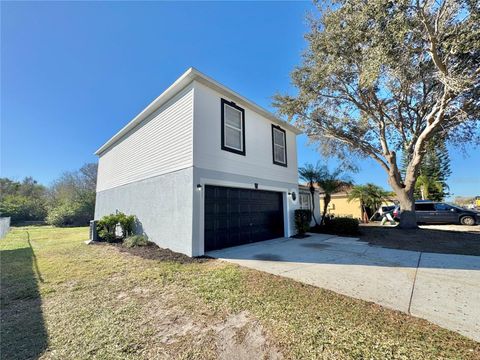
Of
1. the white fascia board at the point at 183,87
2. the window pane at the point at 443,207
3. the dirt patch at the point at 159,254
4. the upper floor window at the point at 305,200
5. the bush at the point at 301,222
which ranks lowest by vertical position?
the dirt patch at the point at 159,254

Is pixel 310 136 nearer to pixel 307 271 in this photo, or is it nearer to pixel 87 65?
pixel 307 271

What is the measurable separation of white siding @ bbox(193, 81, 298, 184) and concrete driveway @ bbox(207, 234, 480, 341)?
3086 mm

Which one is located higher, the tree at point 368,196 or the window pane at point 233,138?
the window pane at point 233,138

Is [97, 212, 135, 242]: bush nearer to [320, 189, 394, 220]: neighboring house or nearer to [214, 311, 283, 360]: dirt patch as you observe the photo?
[214, 311, 283, 360]: dirt patch

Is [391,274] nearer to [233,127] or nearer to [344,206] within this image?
[233,127]

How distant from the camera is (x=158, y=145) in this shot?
8773 mm

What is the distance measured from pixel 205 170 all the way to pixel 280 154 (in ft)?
17.0

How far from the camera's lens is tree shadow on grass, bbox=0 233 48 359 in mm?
2484

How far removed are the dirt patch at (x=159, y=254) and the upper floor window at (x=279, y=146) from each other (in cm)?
603

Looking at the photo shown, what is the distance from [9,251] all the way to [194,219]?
26.1 ft

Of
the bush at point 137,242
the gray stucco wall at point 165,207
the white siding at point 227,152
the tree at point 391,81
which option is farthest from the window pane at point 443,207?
the bush at point 137,242

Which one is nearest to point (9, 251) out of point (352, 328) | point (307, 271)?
point (307, 271)

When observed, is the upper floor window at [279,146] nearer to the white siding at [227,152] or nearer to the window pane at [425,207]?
the white siding at [227,152]

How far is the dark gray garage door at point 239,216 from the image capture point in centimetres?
737
